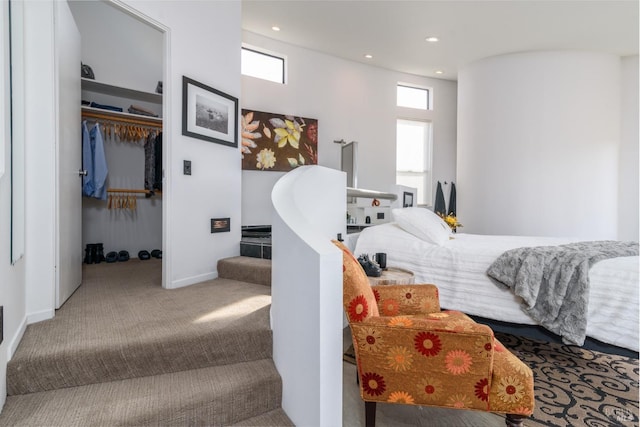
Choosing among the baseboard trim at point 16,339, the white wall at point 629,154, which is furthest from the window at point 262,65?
the white wall at point 629,154

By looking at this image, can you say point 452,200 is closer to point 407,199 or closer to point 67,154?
point 407,199

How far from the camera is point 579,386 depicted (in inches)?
79.3

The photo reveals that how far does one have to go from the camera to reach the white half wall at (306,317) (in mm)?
1236

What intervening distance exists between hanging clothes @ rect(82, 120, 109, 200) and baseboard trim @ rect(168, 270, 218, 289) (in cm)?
172

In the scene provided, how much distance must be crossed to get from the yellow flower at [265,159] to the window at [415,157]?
2.66m

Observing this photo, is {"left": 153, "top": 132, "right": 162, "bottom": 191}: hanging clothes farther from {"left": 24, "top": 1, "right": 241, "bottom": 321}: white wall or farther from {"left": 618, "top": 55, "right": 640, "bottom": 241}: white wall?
{"left": 618, "top": 55, "right": 640, "bottom": 241}: white wall

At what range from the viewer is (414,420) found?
5.58 feet

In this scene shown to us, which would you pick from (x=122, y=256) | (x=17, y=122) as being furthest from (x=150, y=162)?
(x=17, y=122)

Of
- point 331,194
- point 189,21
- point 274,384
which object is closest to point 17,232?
point 274,384

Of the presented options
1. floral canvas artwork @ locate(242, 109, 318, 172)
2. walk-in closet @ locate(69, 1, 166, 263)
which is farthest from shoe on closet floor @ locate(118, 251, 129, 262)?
floral canvas artwork @ locate(242, 109, 318, 172)

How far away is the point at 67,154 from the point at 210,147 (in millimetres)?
1086

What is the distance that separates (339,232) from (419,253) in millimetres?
685

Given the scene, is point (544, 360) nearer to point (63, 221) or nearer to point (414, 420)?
point (414, 420)

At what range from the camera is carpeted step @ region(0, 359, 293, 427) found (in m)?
1.27
